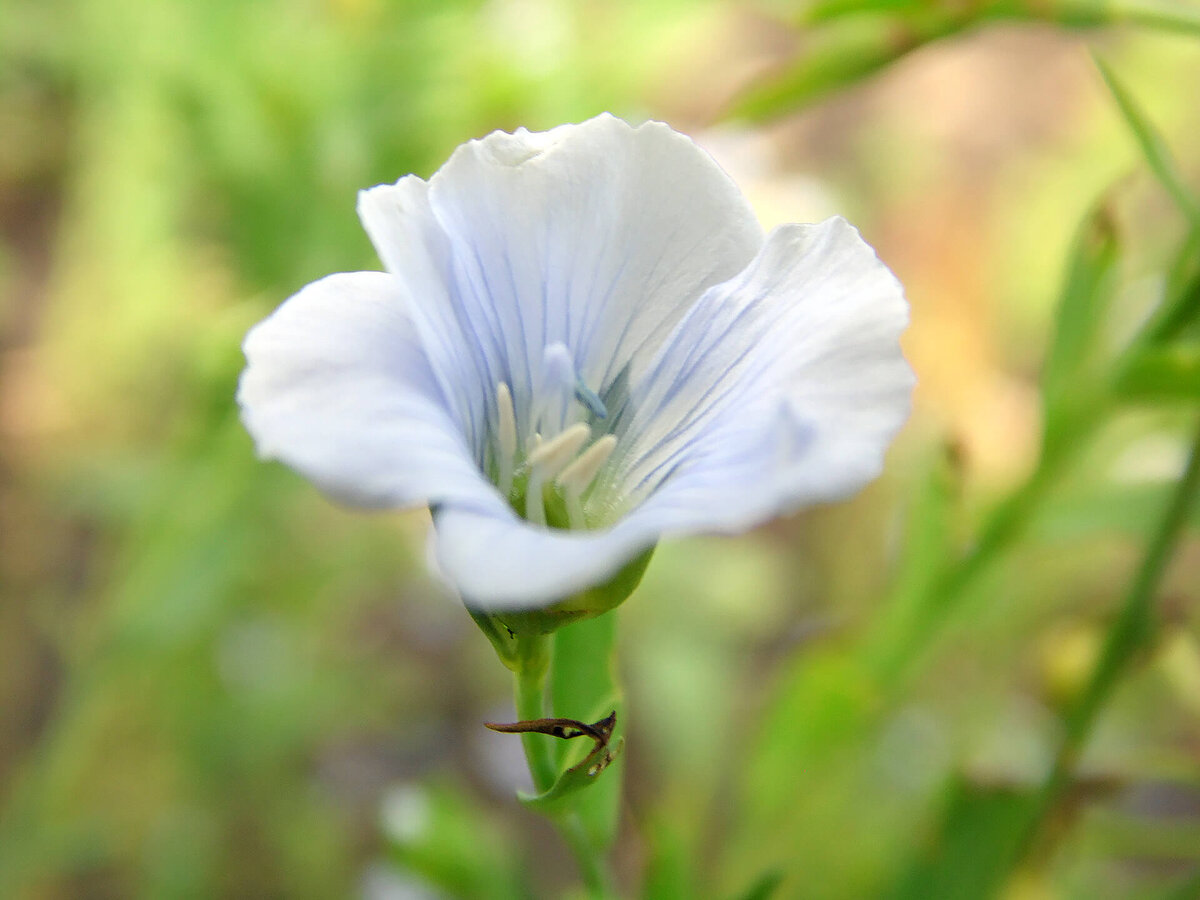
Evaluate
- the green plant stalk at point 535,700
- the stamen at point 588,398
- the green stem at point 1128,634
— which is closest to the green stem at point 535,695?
the green plant stalk at point 535,700

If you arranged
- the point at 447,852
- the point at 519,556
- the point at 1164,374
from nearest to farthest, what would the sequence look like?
the point at 519,556 < the point at 1164,374 < the point at 447,852

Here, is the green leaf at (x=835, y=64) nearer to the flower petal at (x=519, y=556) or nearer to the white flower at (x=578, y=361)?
the white flower at (x=578, y=361)

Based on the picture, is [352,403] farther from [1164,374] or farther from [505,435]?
[1164,374]

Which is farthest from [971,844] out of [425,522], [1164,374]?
[425,522]

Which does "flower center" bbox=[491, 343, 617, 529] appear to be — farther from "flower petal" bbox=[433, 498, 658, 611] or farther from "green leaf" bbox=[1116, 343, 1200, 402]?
"green leaf" bbox=[1116, 343, 1200, 402]

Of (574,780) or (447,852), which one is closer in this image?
(574,780)

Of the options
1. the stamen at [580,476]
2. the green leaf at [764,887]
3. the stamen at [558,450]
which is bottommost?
the green leaf at [764,887]

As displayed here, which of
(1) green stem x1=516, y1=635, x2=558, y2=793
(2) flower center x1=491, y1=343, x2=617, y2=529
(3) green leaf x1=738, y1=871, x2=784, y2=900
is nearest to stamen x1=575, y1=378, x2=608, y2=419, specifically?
(2) flower center x1=491, y1=343, x2=617, y2=529
